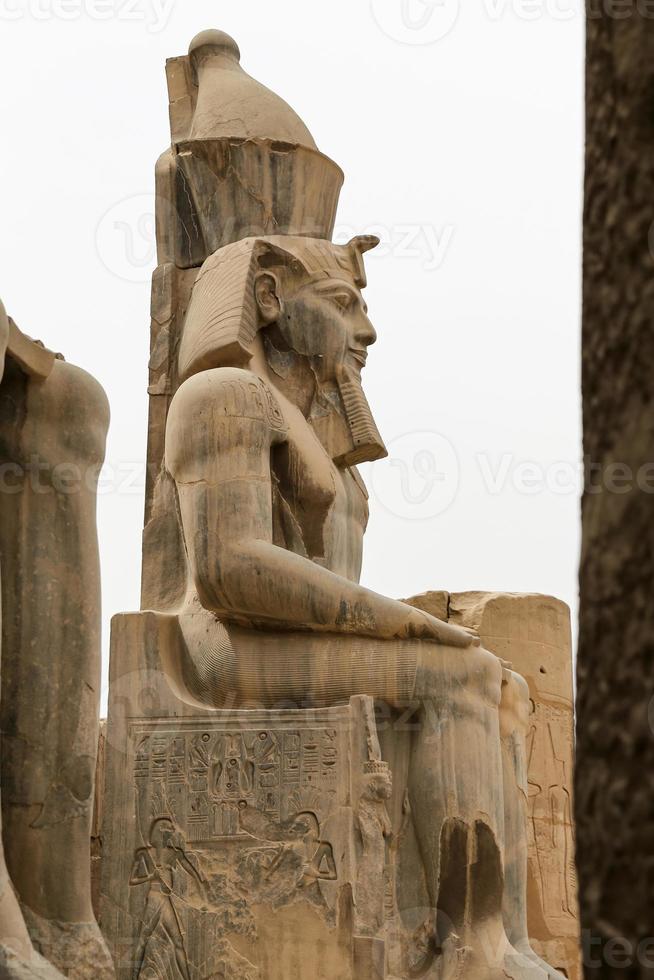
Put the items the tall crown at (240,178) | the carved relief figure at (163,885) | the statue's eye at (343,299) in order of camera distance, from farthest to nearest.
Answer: the tall crown at (240,178) < the statue's eye at (343,299) < the carved relief figure at (163,885)

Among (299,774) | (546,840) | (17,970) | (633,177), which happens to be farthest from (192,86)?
(633,177)

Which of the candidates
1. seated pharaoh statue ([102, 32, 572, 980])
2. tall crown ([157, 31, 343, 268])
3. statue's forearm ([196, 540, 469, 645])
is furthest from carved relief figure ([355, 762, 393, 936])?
tall crown ([157, 31, 343, 268])

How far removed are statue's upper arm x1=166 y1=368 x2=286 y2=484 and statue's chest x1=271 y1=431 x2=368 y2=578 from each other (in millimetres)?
148

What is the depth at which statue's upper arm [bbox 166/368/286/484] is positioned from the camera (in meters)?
6.05

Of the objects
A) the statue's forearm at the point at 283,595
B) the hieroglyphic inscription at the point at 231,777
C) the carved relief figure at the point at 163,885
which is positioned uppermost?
the statue's forearm at the point at 283,595

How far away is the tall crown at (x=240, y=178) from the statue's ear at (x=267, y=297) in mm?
341

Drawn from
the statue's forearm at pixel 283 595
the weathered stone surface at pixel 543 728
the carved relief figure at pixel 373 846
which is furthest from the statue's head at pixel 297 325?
the weathered stone surface at pixel 543 728

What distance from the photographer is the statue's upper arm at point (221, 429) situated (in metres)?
6.05

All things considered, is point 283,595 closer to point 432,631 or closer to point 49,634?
point 432,631

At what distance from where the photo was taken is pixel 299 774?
18.8 feet

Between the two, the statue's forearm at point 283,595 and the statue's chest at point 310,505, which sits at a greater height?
the statue's chest at point 310,505

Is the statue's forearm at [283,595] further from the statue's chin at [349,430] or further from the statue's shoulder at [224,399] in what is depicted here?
the statue's chin at [349,430]

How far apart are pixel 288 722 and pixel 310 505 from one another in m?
0.92

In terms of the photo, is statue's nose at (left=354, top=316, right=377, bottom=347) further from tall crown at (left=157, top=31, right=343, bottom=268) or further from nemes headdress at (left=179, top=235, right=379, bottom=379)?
tall crown at (left=157, top=31, right=343, bottom=268)
